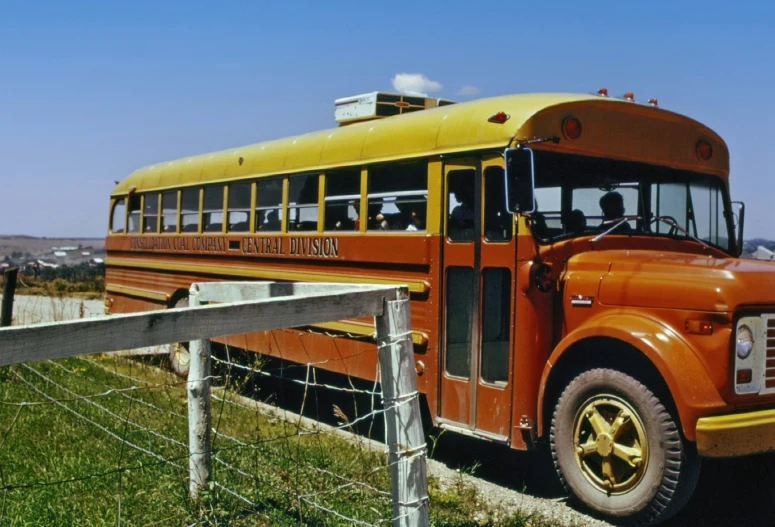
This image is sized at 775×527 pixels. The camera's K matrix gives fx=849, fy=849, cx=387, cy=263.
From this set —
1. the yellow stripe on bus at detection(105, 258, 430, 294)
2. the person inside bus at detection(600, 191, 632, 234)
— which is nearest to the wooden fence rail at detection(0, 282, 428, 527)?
the yellow stripe on bus at detection(105, 258, 430, 294)

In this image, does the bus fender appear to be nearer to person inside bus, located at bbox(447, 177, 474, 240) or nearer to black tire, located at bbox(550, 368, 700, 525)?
black tire, located at bbox(550, 368, 700, 525)

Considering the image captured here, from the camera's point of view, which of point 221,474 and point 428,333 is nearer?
point 221,474

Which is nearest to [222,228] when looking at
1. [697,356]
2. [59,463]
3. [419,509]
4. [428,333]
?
[428,333]

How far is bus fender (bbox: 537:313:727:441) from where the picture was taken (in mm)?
4480

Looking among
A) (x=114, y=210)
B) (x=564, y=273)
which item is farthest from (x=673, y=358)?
(x=114, y=210)

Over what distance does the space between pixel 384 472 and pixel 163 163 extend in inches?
278

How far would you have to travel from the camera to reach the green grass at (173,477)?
12.5ft

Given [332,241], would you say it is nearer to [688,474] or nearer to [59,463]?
[59,463]

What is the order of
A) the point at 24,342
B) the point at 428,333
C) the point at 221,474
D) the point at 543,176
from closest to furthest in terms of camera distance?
1. the point at 24,342
2. the point at 221,474
3. the point at 543,176
4. the point at 428,333

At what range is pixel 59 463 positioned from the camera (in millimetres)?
4902

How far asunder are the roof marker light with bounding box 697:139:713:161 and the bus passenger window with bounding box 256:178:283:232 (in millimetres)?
3734

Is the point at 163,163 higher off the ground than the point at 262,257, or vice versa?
the point at 163,163

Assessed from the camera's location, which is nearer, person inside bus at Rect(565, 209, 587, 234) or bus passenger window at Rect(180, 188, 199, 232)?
person inside bus at Rect(565, 209, 587, 234)

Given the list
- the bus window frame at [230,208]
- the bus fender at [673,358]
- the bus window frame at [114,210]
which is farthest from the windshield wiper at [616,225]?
the bus window frame at [114,210]
